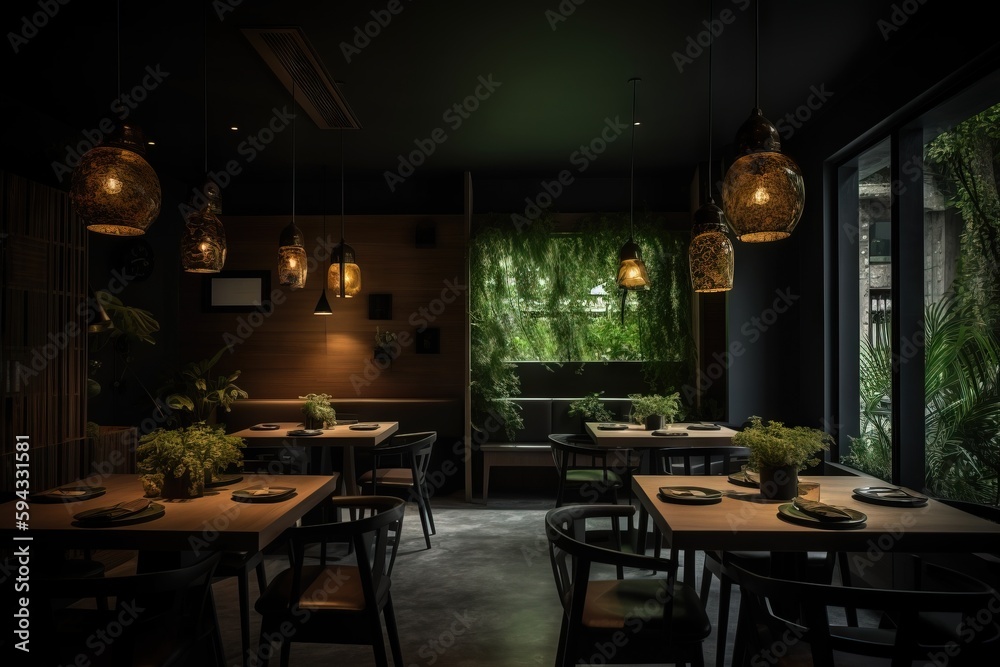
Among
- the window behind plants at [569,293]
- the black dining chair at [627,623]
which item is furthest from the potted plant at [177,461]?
the window behind plants at [569,293]

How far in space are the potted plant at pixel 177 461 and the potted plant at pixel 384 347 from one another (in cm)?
442

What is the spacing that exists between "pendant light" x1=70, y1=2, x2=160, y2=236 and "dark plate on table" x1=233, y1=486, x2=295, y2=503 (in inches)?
43.6

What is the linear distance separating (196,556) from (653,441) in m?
2.96

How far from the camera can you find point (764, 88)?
4.79 m

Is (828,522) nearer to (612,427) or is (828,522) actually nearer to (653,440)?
(653,440)

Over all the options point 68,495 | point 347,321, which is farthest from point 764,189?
point 347,321

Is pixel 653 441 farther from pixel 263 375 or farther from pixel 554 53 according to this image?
pixel 263 375

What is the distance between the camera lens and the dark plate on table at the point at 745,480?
299cm

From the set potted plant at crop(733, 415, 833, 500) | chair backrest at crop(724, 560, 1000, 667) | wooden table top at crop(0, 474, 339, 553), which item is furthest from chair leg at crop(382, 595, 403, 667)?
potted plant at crop(733, 415, 833, 500)

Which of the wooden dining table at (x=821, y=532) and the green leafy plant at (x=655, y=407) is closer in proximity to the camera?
the wooden dining table at (x=821, y=532)

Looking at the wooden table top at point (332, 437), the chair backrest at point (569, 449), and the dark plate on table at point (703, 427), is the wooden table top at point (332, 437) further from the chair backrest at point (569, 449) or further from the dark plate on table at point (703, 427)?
the dark plate on table at point (703, 427)

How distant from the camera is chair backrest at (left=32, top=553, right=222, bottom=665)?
5.74 feet

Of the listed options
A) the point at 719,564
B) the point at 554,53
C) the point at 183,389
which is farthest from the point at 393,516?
the point at 183,389

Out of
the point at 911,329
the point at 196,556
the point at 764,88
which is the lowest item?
the point at 196,556
